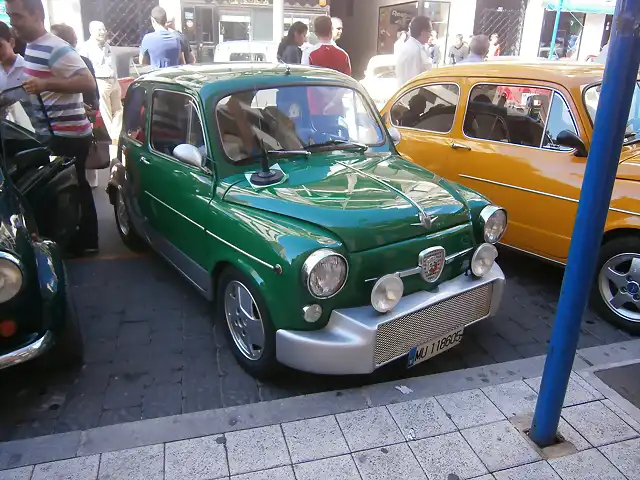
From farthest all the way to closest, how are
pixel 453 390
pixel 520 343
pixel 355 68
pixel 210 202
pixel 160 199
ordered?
pixel 355 68 → pixel 160 199 → pixel 520 343 → pixel 210 202 → pixel 453 390

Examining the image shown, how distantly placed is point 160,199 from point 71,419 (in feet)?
6.00

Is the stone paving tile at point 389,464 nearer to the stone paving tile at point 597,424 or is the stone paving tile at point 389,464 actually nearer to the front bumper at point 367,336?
the front bumper at point 367,336

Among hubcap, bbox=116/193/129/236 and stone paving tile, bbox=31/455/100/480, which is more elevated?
hubcap, bbox=116/193/129/236

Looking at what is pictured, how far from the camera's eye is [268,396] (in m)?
3.22

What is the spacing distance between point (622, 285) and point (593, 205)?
2.04 m

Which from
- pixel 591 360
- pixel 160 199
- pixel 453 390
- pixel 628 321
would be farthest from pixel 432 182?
→ pixel 160 199

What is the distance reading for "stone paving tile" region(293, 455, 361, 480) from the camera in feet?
8.29

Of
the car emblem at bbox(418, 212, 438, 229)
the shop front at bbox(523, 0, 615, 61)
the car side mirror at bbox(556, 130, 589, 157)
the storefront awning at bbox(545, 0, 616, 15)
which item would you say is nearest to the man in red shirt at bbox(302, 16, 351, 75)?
the car side mirror at bbox(556, 130, 589, 157)

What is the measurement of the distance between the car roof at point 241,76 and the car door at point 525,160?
4.47 feet

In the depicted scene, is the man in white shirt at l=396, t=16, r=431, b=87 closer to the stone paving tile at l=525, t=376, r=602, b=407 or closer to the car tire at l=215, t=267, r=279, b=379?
the car tire at l=215, t=267, r=279, b=379

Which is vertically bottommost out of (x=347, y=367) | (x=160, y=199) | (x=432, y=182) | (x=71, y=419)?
(x=71, y=419)

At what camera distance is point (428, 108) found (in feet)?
18.1

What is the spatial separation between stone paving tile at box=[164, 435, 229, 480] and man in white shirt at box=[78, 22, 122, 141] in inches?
280

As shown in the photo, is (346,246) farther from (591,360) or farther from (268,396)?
(591,360)
